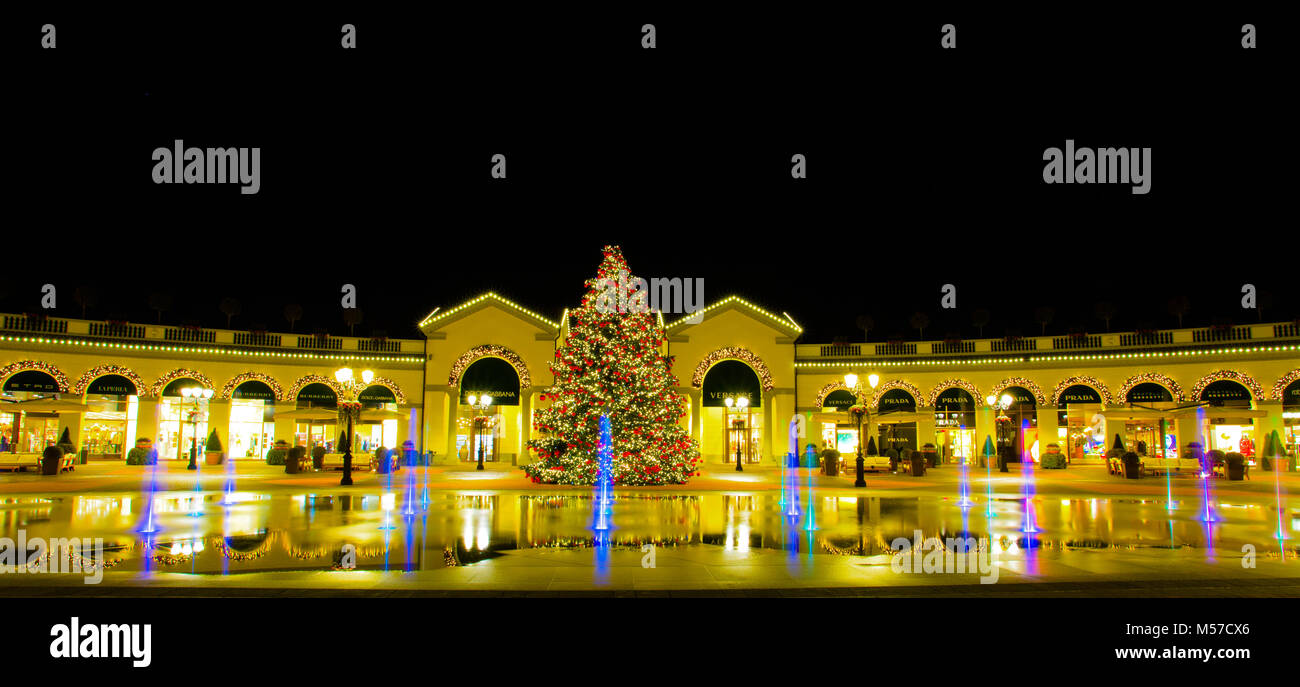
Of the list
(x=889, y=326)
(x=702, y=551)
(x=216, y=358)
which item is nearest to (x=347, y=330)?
(x=216, y=358)

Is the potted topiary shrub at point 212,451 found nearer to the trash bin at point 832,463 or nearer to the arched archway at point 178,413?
the arched archway at point 178,413

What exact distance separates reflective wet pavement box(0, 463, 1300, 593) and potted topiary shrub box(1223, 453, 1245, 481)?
7.56 metres

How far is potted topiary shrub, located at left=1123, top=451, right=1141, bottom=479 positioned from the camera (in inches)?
1072

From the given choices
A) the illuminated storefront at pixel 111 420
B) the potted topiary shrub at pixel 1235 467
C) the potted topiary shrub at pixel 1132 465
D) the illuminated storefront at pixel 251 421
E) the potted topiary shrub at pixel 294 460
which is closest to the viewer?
the potted topiary shrub at pixel 1235 467

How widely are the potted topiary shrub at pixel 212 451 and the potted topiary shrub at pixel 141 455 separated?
1874mm

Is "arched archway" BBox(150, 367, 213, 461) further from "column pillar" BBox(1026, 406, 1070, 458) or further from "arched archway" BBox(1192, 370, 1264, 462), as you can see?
"arched archway" BBox(1192, 370, 1264, 462)

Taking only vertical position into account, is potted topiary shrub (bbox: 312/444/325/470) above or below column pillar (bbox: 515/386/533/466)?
below

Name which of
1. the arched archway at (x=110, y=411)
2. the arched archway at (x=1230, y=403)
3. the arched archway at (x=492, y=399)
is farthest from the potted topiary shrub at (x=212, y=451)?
the arched archway at (x=1230, y=403)

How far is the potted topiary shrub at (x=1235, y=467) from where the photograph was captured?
25641 millimetres

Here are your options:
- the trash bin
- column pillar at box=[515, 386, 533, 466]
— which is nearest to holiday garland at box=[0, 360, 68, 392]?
column pillar at box=[515, 386, 533, 466]

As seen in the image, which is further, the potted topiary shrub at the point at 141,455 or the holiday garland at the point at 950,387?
the holiday garland at the point at 950,387

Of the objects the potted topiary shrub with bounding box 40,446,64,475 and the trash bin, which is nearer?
the potted topiary shrub with bounding box 40,446,64,475

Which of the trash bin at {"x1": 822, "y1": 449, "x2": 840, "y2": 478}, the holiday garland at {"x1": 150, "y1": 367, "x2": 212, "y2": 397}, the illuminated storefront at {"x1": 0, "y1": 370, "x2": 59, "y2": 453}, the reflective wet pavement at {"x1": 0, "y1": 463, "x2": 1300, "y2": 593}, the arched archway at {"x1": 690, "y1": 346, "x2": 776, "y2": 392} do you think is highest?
the arched archway at {"x1": 690, "y1": 346, "x2": 776, "y2": 392}

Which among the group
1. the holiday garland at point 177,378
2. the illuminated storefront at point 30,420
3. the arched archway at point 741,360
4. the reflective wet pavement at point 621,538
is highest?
the arched archway at point 741,360
